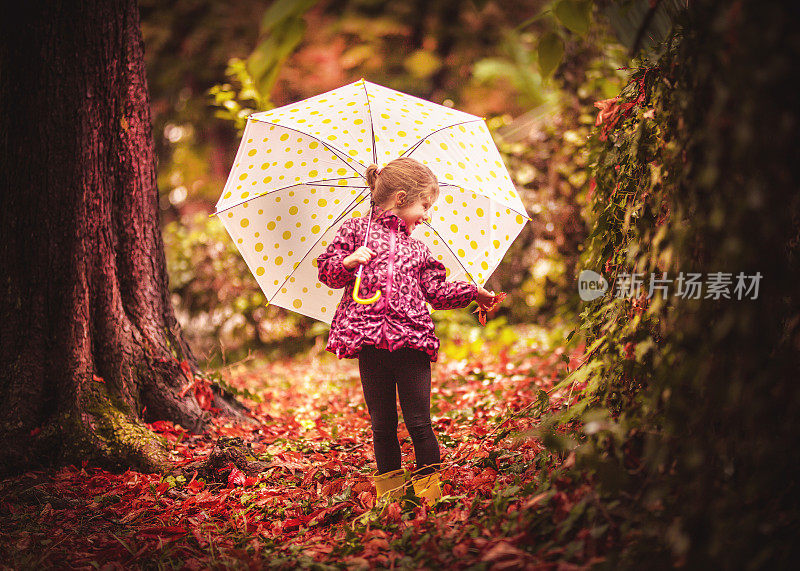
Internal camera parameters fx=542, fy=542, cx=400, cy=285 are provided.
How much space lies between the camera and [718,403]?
67.3 inches

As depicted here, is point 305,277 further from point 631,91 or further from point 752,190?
point 752,190

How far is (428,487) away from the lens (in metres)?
2.63

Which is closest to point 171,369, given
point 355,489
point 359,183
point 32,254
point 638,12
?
point 32,254

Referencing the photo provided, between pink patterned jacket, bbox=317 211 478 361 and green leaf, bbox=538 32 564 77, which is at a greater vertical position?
green leaf, bbox=538 32 564 77

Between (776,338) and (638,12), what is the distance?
2978mm

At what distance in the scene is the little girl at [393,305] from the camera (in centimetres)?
257

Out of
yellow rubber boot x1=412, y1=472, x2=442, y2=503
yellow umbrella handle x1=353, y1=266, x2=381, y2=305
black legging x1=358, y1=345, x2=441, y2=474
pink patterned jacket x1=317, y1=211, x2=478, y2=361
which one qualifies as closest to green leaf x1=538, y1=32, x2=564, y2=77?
pink patterned jacket x1=317, y1=211, x2=478, y2=361

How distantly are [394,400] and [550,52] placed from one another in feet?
6.36

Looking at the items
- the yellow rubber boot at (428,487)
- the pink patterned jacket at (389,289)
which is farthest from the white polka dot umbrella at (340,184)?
the yellow rubber boot at (428,487)

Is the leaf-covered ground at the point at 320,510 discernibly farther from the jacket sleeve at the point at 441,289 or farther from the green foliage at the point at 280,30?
the green foliage at the point at 280,30

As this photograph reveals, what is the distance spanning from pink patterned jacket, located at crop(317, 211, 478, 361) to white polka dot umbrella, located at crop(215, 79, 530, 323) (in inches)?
13.0

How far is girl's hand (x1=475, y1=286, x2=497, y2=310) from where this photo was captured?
278 cm

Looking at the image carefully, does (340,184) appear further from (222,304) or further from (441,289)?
(222,304)

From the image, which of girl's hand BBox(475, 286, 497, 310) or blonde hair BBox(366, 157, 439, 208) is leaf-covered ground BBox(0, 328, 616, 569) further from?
blonde hair BBox(366, 157, 439, 208)
